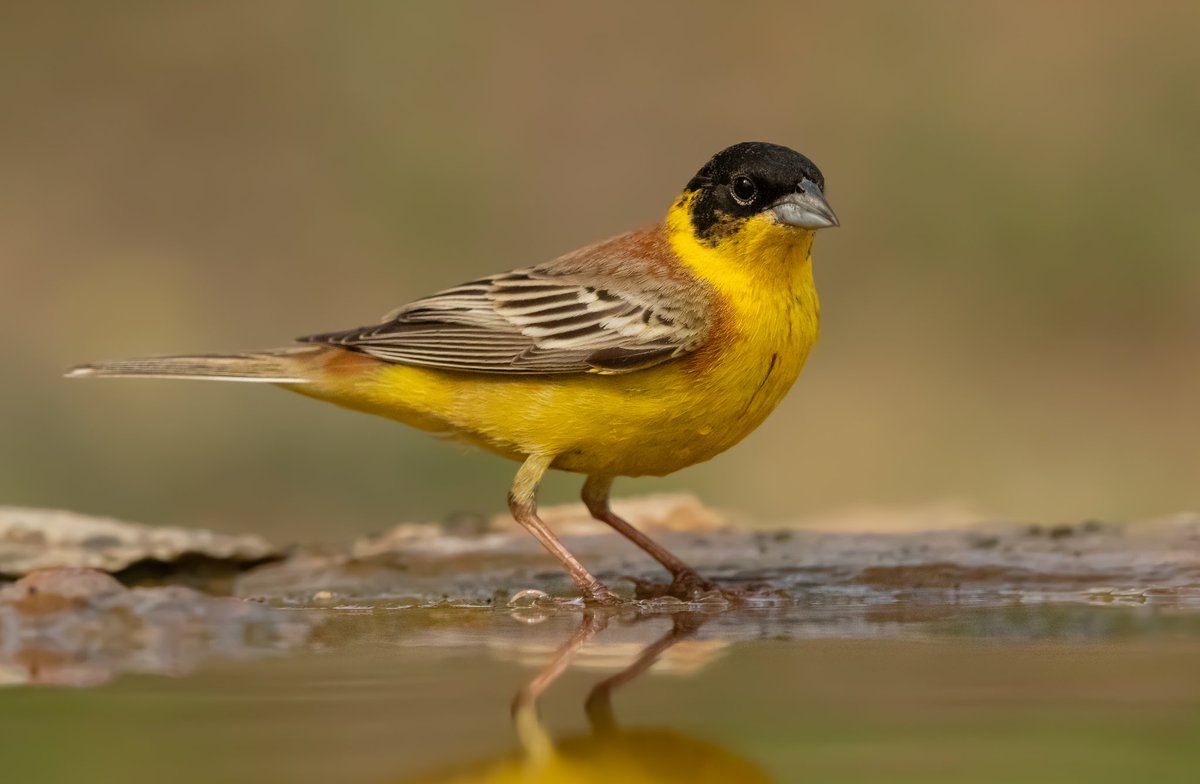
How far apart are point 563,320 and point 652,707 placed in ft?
11.0

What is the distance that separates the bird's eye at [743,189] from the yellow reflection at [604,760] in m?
3.24

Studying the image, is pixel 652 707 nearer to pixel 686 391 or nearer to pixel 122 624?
pixel 122 624

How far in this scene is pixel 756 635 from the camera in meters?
4.47

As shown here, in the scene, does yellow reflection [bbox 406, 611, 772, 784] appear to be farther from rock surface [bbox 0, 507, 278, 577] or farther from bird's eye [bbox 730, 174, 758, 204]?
bird's eye [bbox 730, 174, 758, 204]

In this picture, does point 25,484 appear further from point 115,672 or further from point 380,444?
point 115,672

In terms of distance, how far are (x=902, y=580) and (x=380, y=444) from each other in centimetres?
A: 773

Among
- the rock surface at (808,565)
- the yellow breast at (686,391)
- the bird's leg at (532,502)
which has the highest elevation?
the yellow breast at (686,391)

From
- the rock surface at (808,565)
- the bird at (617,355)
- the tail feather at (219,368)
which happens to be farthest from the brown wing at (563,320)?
the rock surface at (808,565)

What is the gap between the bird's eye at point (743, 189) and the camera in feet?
20.8

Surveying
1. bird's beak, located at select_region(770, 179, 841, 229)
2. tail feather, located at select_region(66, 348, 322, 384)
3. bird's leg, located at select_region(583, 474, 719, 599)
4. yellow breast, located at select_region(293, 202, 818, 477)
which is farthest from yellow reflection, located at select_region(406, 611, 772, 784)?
tail feather, located at select_region(66, 348, 322, 384)

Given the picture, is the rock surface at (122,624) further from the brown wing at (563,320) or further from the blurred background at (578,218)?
the blurred background at (578,218)

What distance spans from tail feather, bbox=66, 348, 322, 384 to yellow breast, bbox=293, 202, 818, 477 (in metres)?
0.67

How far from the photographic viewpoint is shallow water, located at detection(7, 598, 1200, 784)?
9.73 ft

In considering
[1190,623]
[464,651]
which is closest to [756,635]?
[464,651]
